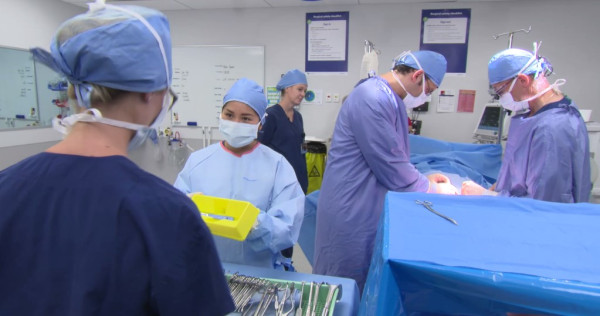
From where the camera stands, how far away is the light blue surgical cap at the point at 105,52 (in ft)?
1.76

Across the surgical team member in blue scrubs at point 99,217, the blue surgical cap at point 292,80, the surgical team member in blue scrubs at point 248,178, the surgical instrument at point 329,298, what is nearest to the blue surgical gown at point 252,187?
the surgical team member in blue scrubs at point 248,178

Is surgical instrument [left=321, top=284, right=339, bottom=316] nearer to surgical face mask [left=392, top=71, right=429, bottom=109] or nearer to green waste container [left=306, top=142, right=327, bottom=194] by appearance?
surgical face mask [left=392, top=71, right=429, bottom=109]

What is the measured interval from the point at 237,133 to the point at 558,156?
46.3 inches

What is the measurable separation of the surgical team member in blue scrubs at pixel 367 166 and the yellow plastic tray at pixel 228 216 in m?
0.64

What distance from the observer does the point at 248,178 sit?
125 centimetres

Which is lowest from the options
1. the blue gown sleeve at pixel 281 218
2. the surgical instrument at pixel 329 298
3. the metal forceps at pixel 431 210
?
the surgical instrument at pixel 329 298

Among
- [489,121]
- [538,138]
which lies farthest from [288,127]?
[489,121]

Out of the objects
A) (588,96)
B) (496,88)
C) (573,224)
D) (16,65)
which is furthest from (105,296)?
(588,96)

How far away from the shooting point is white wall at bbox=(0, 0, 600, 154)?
3.14m

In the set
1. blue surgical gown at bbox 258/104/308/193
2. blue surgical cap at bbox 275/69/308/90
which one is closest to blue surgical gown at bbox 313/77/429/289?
blue surgical gown at bbox 258/104/308/193

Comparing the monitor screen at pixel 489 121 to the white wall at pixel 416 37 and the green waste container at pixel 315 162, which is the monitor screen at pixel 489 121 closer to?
the white wall at pixel 416 37

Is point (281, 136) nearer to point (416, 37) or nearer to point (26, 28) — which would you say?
point (416, 37)

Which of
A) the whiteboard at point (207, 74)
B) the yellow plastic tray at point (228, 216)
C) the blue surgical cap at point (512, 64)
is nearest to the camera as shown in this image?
the yellow plastic tray at point (228, 216)

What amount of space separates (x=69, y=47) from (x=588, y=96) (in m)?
4.08
